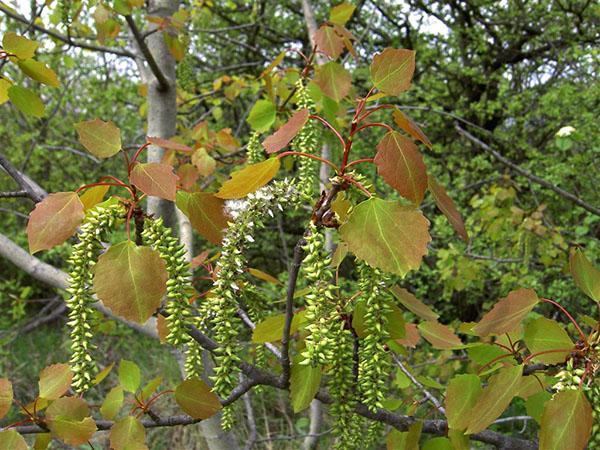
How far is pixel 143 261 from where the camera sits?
0.71 m

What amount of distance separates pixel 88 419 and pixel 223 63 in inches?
176

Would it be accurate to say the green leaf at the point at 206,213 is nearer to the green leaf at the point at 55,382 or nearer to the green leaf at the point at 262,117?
the green leaf at the point at 55,382

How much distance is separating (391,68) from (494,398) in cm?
52

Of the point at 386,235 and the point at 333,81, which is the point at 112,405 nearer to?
the point at 386,235

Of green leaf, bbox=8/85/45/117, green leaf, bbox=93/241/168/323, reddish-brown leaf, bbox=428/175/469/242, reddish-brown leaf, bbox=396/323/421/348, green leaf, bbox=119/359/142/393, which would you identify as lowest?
green leaf, bbox=119/359/142/393

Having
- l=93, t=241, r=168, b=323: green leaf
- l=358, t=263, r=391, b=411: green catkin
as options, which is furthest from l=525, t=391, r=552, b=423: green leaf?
l=93, t=241, r=168, b=323: green leaf

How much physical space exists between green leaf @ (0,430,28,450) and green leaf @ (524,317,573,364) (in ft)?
2.65

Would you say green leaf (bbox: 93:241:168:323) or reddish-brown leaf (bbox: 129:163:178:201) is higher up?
reddish-brown leaf (bbox: 129:163:178:201)

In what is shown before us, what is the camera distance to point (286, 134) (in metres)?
0.78

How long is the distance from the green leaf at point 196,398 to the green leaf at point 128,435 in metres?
0.12

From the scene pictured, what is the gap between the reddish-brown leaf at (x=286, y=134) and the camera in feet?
2.50

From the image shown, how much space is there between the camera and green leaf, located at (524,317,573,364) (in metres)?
0.84

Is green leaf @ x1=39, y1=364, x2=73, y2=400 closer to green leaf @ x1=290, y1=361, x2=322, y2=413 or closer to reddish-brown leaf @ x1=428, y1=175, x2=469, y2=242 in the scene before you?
green leaf @ x1=290, y1=361, x2=322, y2=413

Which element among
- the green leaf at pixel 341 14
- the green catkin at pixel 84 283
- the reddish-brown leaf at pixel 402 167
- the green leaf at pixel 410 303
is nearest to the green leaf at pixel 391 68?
the reddish-brown leaf at pixel 402 167
